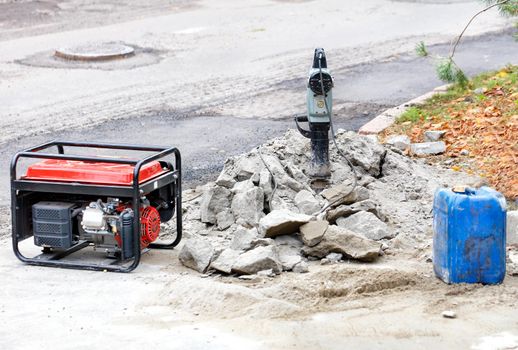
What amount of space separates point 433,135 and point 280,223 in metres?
3.83

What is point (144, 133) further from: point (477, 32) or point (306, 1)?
point (306, 1)

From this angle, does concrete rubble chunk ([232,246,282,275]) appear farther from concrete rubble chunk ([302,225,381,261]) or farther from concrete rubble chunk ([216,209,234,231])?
concrete rubble chunk ([216,209,234,231])

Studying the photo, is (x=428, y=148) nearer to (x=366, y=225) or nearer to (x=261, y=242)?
(x=366, y=225)

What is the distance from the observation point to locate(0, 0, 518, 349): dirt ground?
22.0ft

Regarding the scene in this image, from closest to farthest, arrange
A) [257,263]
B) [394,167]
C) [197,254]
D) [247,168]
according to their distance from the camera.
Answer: [257,263]
[197,254]
[247,168]
[394,167]

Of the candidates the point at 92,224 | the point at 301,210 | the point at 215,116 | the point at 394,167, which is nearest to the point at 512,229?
the point at 301,210

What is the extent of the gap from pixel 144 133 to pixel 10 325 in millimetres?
5834

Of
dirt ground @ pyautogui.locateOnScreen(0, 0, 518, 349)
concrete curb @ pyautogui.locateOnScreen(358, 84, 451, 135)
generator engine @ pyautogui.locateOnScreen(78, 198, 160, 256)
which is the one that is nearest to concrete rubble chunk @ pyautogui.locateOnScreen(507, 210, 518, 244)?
dirt ground @ pyautogui.locateOnScreen(0, 0, 518, 349)

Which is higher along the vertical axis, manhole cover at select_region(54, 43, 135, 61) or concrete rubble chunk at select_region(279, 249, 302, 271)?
manhole cover at select_region(54, 43, 135, 61)

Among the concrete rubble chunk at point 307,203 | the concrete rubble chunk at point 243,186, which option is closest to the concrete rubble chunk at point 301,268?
the concrete rubble chunk at point 307,203

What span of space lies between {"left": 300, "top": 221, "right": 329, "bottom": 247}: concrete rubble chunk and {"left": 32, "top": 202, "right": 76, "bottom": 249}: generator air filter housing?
1790 millimetres

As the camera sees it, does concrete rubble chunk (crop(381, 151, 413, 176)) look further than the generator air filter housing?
Yes

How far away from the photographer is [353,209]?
8.55m

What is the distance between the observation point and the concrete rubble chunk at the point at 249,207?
8.50 m
